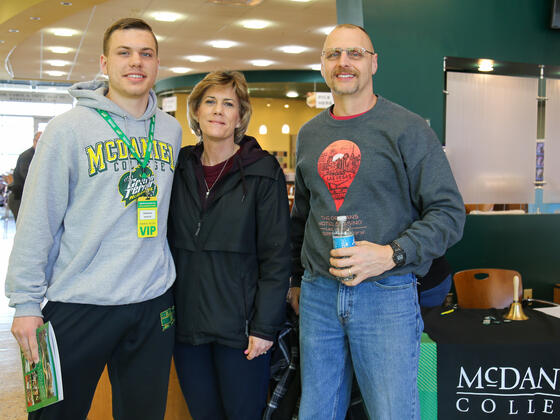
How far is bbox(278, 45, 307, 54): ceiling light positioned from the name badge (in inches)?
337

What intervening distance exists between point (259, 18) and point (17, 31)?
3993 millimetres

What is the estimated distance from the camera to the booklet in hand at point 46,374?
1543 millimetres

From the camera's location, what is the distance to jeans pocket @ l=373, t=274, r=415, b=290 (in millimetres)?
1572

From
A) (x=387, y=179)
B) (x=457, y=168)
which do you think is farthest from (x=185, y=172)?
(x=457, y=168)

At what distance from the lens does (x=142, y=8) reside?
24.2 ft

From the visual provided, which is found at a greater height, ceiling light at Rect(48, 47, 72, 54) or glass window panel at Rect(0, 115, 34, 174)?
ceiling light at Rect(48, 47, 72, 54)

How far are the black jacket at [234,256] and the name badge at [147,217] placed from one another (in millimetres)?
157

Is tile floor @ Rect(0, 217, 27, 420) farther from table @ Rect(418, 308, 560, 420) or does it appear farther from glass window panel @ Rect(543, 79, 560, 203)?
glass window panel @ Rect(543, 79, 560, 203)

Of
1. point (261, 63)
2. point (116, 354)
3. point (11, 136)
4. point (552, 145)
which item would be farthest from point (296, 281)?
point (11, 136)

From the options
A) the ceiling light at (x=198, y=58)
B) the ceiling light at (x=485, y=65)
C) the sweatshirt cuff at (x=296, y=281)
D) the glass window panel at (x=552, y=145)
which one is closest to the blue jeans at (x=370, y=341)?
the sweatshirt cuff at (x=296, y=281)

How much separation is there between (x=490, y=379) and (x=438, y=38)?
2288 millimetres

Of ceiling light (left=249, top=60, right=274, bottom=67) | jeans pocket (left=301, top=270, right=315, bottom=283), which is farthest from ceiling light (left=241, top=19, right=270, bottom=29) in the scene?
jeans pocket (left=301, top=270, right=315, bottom=283)

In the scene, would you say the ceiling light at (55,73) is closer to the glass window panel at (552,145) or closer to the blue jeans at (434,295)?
the glass window panel at (552,145)

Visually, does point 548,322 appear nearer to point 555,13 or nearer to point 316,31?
point 555,13
